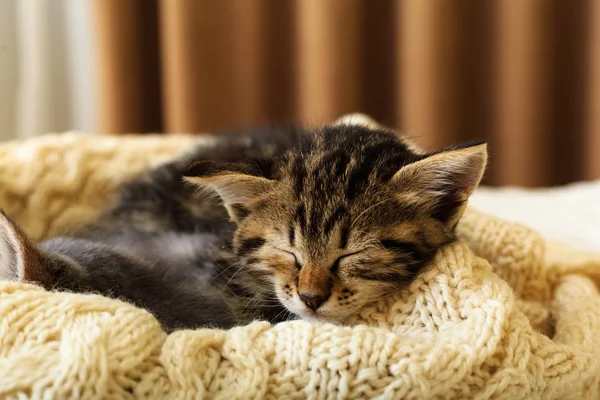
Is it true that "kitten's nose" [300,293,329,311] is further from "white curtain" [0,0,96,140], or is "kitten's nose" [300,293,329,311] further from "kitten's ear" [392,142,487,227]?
"white curtain" [0,0,96,140]

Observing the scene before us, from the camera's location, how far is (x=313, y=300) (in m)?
0.96

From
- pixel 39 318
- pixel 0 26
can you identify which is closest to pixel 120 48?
pixel 0 26

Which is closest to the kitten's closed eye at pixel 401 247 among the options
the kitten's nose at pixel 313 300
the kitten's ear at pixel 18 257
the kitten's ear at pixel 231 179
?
the kitten's nose at pixel 313 300

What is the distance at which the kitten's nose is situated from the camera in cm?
96

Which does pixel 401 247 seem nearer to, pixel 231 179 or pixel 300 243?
pixel 300 243

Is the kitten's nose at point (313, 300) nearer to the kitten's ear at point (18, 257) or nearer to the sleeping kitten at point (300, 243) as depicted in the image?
the sleeping kitten at point (300, 243)

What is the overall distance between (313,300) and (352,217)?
0.14 m

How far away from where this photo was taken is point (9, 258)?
866mm

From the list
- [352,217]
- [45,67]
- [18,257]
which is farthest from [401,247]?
[45,67]

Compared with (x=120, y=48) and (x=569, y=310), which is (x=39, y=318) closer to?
(x=569, y=310)

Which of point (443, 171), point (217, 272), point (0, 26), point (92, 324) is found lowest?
point (217, 272)

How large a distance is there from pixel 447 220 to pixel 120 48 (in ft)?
4.87

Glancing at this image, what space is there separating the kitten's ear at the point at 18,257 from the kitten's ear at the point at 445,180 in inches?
21.2

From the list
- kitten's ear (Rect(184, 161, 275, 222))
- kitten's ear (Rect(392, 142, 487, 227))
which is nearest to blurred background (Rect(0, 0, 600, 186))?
kitten's ear (Rect(184, 161, 275, 222))
